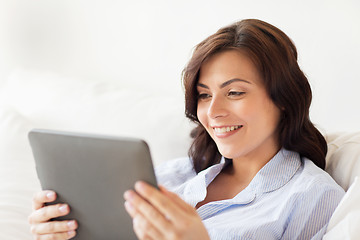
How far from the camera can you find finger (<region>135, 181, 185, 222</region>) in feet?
2.85

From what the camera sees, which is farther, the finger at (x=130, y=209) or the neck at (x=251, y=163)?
the neck at (x=251, y=163)

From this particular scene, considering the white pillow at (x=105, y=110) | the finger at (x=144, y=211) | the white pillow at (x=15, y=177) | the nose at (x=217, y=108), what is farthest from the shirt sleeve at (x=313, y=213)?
the white pillow at (x=15, y=177)

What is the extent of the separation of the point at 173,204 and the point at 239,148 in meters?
0.43

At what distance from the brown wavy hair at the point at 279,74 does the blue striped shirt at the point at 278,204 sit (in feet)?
0.16

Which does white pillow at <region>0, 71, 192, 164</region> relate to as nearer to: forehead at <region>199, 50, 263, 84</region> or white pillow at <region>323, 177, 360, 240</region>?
forehead at <region>199, 50, 263, 84</region>

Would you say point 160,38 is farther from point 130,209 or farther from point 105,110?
point 130,209

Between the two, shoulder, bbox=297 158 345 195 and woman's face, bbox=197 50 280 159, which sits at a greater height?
woman's face, bbox=197 50 280 159

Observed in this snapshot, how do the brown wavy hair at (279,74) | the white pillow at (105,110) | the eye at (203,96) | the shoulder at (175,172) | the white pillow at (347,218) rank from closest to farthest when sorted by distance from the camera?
the white pillow at (347,218) < the brown wavy hair at (279,74) < the eye at (203,96) < the shoulder at (175,172) < the white pillow at (105,110)

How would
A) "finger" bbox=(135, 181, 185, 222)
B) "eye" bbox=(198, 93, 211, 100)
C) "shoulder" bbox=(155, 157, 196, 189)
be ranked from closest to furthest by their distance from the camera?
"finger" bbox=(135, 181, 185, 222) < "eye" bbox=(198, 93, 211, 100) < "shoulder" bbox=(155, 157, 196, 189)

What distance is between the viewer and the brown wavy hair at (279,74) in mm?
1219

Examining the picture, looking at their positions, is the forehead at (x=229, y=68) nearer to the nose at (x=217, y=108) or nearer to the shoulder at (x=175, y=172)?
the nose at (x=217, y=108)

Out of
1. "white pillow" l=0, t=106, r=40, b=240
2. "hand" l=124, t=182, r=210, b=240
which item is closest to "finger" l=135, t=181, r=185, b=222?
"hand" l=124, t=182, r=210, b=240

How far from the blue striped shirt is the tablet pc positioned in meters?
0.30

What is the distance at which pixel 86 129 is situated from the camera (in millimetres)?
1805
